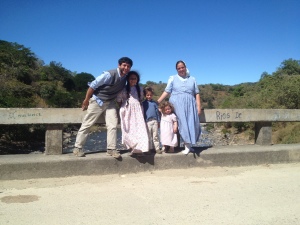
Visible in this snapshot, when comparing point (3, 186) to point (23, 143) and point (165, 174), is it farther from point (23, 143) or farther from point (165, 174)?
point (23, 143)

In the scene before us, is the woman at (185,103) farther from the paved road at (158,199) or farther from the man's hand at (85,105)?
the man's hand at (85,105)

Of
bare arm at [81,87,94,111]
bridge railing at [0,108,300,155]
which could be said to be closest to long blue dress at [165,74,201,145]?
bridge railing at [0,108,300,155]

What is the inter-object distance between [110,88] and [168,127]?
118 cm

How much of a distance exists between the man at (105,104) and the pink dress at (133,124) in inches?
6.1

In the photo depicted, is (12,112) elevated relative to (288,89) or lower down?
lower down

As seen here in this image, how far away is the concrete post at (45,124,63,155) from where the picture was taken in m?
4.09

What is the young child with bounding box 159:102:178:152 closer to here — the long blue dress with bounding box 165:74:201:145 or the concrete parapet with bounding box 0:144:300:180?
the long blue dress with bounding box 165:74:201:145

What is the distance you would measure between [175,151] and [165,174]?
0.61 metres

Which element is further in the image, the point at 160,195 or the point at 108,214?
the point at 160,195

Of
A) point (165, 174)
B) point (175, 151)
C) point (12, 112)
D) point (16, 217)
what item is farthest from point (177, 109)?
point (16, 217)

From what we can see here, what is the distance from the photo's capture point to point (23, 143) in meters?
22.7

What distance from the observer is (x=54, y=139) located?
4.15m

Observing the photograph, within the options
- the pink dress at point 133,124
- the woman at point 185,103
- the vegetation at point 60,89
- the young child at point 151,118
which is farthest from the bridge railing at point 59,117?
the vegetation at point 60,89

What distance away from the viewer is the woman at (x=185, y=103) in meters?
4.50
